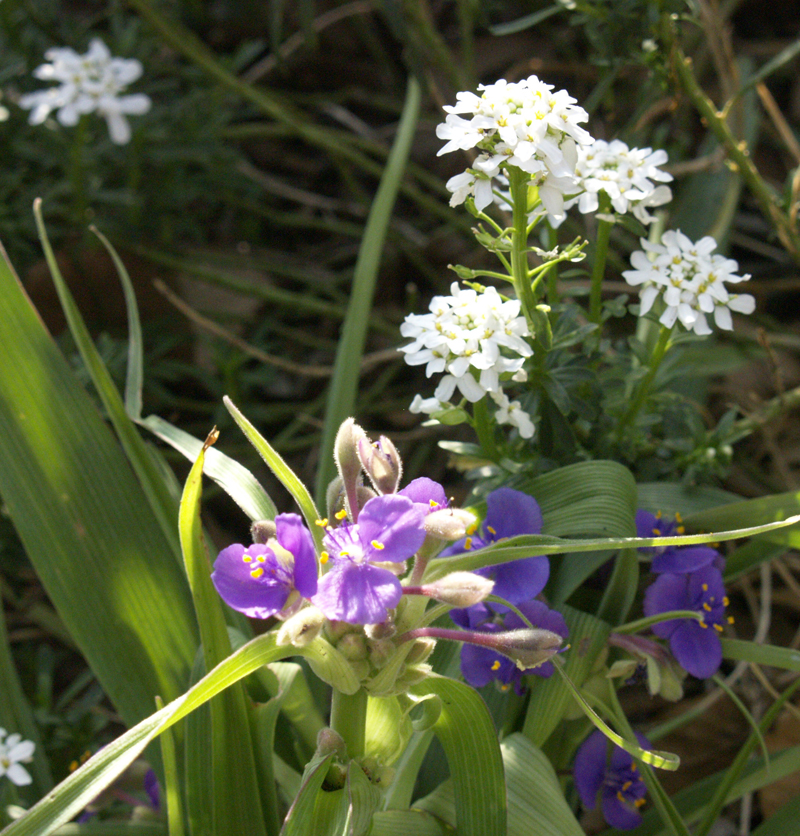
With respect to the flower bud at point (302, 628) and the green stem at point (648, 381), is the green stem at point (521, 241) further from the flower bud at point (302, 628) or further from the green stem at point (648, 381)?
the flower bud at point (302, 628)

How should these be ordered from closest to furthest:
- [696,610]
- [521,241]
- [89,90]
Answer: [521,241] < [696,610] < [89,90]

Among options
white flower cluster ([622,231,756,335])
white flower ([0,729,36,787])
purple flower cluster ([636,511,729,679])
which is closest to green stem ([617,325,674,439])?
white flower cluster ([622,231,756,335])

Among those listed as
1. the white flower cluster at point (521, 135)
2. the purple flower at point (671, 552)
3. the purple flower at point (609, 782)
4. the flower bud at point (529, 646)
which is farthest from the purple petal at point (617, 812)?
the white flower cluster at point (521, 135)

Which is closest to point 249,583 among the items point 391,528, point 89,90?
point 391,528

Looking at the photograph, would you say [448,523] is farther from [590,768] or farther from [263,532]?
[590,768]

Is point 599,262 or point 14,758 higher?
point 599,262

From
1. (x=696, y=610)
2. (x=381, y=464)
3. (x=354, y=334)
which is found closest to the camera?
(x=381, y=464)
